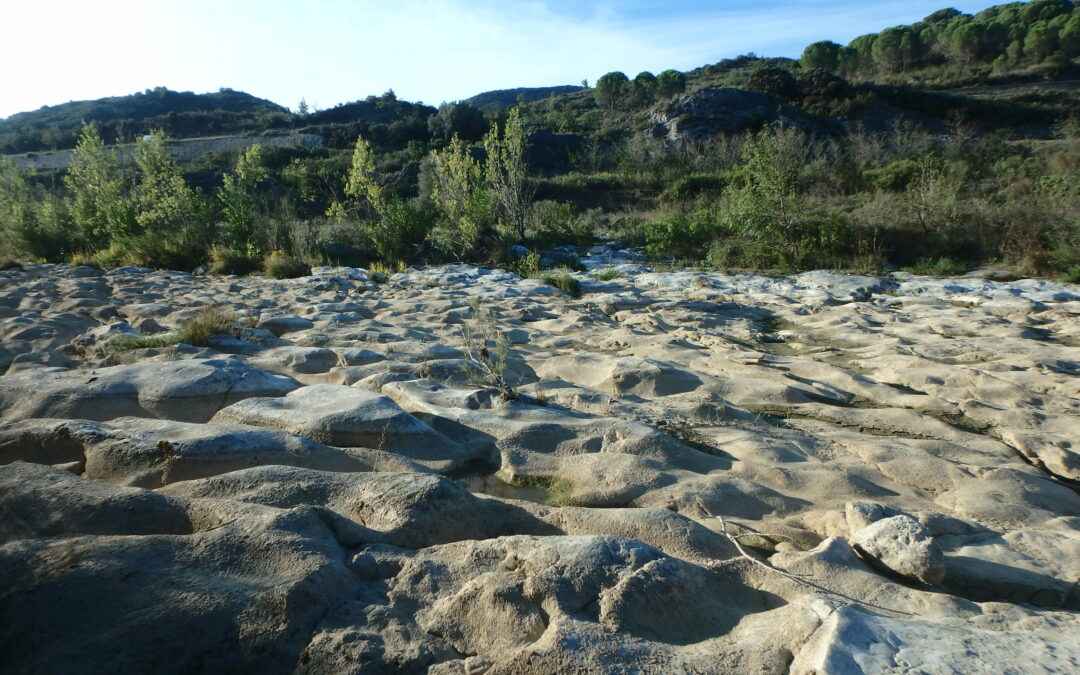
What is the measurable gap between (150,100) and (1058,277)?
215ft

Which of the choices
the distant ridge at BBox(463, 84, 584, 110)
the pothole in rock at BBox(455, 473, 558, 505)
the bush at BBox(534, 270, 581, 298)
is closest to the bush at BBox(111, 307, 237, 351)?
the pothole in rock at BBox(455, 473, 558, 505)

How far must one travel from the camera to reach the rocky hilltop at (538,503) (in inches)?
55.9

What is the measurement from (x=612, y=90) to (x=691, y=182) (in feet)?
79.3

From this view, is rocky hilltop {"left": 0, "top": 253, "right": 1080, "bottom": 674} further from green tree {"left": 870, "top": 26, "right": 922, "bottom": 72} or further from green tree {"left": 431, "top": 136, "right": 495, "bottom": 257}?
green tree {"left": 870, "top": 26, "right": 922, "bottom": 72}

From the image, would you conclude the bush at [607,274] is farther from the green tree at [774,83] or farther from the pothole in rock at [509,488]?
the green tree at [774,83]

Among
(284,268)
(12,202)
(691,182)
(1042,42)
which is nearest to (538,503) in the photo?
(284,268)

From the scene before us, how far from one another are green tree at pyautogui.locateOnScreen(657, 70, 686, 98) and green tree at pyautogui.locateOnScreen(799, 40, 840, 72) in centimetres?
914

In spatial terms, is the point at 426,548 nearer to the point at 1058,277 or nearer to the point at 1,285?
the point at 1058,277

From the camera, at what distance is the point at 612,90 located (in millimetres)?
38688

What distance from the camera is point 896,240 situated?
29.6ft

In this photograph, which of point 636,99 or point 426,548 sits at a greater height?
point 636,99

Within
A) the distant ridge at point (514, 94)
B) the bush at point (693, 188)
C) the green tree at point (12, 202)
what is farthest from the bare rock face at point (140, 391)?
the distant ridge at point (514, 94)

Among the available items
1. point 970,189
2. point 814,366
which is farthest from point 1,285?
point 970,189

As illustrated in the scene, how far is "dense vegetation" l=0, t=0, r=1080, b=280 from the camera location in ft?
29.8
